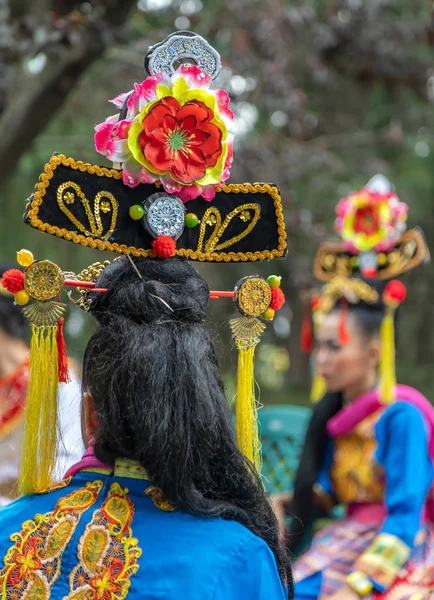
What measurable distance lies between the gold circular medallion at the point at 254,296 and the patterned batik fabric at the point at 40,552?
Answer: 406 millimetres

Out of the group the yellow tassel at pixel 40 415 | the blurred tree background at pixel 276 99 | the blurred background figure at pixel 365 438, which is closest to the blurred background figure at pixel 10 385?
the blurred tree background at pixel 276 99

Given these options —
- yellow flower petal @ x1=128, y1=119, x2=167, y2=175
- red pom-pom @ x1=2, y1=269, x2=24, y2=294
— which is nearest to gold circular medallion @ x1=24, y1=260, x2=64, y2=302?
red pom-pom @ x1=2, y1=269, x2=24, y2=294

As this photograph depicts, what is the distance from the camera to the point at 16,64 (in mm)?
3449

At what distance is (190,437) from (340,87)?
6382 mm

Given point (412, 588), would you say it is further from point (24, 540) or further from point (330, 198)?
point (330, 198)

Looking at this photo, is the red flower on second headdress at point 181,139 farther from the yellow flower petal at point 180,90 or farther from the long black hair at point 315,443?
the long black hair at point 315,443

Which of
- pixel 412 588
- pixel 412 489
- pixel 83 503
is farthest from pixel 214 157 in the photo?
pixel 412 588

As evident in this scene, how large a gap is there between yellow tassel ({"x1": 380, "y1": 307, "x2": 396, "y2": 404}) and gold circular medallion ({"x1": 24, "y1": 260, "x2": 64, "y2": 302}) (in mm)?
1991

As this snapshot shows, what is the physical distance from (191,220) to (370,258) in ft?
6.90

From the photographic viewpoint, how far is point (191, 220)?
1.59m

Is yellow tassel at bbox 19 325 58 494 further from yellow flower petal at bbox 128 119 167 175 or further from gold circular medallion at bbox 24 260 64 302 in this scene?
yellow flower petal at bbox 128 119 167 175

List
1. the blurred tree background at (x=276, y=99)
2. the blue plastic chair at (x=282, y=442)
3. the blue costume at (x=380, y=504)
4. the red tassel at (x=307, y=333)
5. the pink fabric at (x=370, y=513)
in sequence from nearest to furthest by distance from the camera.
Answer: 1. the blue costume at (x=380, y=504)
2. the pink fabric at (x=370, y=513)
3. the blurred tree background at (x=276, y=99)
4. the red tassel at (x=307, y=333)
5. the blue plastic chair at (x=282, y=442)

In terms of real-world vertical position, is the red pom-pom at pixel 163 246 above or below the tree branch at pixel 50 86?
below

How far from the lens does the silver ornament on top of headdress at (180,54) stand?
1588 millimetres
